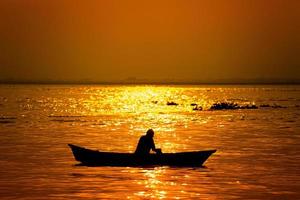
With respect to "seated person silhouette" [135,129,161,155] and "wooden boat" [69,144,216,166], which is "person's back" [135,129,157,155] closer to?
"seated person silhouette" [135,129,161,155]

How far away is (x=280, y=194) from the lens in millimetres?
22156

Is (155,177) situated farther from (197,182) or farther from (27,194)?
(27,194)

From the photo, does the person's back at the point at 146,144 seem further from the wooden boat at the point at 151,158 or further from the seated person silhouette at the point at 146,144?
the wooden boat at the point at 151,158

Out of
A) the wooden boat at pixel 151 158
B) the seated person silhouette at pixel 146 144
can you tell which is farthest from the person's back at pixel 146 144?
the wooden boat at pixel 151 158

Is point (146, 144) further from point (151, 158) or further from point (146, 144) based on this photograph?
point (151, 158)

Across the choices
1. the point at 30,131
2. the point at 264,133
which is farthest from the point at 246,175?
the point at 30,131

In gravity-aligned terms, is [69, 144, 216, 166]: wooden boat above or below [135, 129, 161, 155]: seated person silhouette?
below

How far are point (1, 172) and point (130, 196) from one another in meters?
7.37

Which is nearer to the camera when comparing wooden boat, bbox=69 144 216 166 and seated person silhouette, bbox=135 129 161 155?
seated person silhouette, bbox=135 129 161 155

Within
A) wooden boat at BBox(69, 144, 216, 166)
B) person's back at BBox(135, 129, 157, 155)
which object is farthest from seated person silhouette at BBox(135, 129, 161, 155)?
wooden boat at BBox(69, 144, 216, 166)

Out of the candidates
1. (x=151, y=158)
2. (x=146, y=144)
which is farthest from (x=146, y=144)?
(x=151, y=158)

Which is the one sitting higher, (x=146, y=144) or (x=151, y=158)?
(x=146, y=144)

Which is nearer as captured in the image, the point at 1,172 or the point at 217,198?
the point at 217,198

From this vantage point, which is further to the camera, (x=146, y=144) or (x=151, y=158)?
(x=151, y=158)
